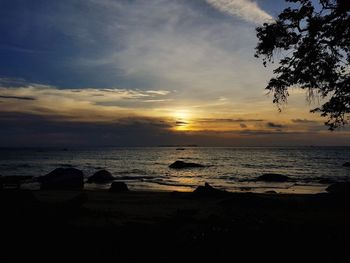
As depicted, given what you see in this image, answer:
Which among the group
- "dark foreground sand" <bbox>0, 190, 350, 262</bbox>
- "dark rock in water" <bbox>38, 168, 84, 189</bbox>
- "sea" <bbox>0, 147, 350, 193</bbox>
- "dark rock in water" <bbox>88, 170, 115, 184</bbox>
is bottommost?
"sea" <bbox>0, 147, 350, 193</bbox>

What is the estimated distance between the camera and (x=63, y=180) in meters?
35.3

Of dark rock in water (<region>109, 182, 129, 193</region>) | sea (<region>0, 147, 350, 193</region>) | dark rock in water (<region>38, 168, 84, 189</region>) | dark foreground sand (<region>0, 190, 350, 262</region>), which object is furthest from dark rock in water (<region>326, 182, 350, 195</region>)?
dark rock in water (<region>38, 168, 84, 189</region>)

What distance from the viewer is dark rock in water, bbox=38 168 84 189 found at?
34.7m

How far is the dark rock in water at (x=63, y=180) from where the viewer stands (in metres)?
34.7

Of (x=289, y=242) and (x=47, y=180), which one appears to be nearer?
(x=289, y=242)

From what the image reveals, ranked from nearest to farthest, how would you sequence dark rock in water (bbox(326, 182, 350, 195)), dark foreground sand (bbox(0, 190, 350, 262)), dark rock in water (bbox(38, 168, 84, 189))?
dark foreground sand (bbox(0, 190, 350, 262)), dark rock in water (bbox(326, 182, 350, 195)), dark rock in water (bbox(38, 168, 84, 189))

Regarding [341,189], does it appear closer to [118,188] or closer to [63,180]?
[118,188]

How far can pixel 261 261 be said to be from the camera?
8.75m

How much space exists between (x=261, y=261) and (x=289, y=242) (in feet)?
6.07

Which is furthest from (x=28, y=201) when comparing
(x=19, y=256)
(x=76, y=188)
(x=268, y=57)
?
(x=76, y=188)

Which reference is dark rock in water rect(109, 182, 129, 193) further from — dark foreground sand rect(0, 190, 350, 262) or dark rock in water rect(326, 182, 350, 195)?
dark foreground sand rect(0, 190, 350, 262)

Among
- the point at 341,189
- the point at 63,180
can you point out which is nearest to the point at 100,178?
the point at 63,180

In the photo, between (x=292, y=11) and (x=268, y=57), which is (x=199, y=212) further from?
(x=292, y=11)

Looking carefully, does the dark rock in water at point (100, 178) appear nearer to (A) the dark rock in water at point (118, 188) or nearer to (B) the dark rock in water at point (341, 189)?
(A) the dark rock in water at point (118, 188)
